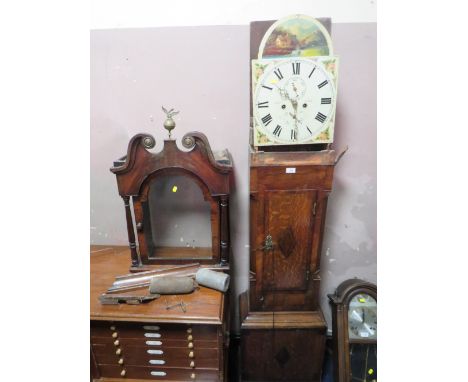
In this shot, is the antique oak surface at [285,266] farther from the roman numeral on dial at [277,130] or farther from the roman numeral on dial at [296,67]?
the roman numeral on dial at [296,67]

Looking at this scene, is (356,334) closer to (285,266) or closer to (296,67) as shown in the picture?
(285,266)

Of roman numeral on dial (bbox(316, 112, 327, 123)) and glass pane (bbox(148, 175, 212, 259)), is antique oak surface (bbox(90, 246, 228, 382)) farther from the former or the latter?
roman numeral on dial (bbox(316, 112, 327, 123))

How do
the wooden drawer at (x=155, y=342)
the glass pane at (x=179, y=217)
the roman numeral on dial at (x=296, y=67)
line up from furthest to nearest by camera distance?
the glass pane at (x=179, y=217), the wooden drawer at (x=155, y=342), the roman numeral on dial at (x=296, y=67)

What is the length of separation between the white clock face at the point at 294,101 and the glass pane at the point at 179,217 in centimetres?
63

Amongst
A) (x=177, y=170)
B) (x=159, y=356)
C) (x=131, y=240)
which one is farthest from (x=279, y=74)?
(x=159, y=356)

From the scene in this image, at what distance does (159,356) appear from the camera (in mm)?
1429

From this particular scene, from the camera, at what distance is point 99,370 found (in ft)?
4.83

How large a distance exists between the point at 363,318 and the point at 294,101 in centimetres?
131

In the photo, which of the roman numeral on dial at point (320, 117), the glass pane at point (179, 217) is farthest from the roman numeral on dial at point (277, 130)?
the glass pane at point (179, 217)

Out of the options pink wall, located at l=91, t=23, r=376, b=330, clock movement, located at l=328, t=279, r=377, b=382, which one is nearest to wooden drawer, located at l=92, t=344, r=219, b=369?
pink wall, located at l=91, t=23, r=376, b=330

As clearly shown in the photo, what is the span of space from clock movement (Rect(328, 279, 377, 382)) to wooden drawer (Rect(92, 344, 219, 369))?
782mm

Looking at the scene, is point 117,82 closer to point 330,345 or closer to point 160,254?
point 160,254

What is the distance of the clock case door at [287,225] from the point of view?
1.36m

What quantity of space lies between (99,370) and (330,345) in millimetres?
1431
